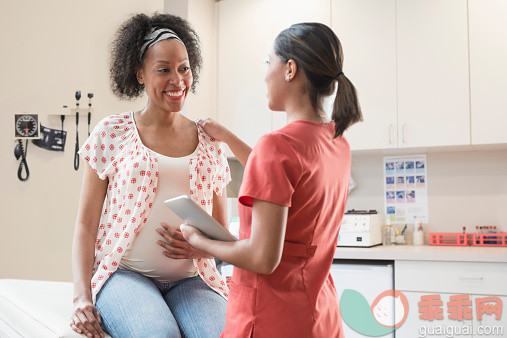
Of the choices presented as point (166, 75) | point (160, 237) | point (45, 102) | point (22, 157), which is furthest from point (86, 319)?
point (45, 102)

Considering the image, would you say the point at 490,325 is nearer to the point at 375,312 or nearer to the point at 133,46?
the point at 375,312

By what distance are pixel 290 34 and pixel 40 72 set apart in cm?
189

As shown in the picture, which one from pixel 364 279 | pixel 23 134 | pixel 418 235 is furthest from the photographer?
pixel 418 235

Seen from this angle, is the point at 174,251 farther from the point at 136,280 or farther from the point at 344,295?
the point at 344,295

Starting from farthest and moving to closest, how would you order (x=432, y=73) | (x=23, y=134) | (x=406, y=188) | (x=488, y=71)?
(x=406, y=188)
(x=432, y=73)
(x=488, y=71)
(x=23, y=134)

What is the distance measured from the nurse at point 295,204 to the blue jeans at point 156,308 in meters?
0.26

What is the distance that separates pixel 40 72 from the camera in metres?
2.59

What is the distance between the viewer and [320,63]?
106 cm

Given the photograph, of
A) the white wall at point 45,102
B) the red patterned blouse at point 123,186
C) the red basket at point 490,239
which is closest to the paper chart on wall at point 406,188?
the red basket at point 490,239

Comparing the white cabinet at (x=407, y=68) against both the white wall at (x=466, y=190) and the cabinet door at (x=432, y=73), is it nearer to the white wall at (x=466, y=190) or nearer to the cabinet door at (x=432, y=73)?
the cabinet door at (x=432, y=73)

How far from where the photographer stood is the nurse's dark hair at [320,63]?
3.48 feet

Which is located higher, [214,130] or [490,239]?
[214,130]

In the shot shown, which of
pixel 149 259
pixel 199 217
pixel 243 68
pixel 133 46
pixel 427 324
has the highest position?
pixel 243 68

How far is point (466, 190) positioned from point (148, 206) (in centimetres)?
242
